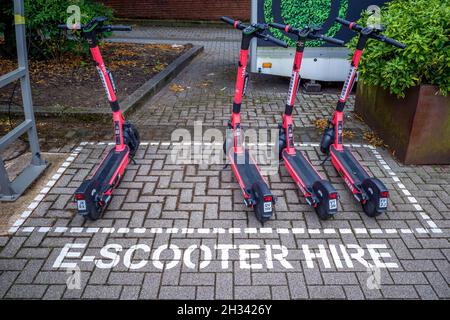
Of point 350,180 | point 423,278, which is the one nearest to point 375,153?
point 350,180

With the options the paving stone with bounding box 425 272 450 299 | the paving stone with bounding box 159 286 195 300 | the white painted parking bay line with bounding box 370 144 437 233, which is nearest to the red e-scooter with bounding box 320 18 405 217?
the white painted parking bay line with bounding box 370 144 437 233

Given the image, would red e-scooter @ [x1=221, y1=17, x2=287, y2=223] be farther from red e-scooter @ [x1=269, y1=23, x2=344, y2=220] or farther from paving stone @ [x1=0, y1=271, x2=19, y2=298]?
paving stone @ [x1=0, y1=271, x2=19, y2=298]

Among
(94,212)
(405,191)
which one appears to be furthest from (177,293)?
(405,191)

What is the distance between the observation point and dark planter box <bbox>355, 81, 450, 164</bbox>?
5.63 m

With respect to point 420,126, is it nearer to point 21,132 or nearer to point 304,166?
point 304,166

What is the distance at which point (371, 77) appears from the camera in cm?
621

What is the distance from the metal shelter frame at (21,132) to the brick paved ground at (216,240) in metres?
0.31

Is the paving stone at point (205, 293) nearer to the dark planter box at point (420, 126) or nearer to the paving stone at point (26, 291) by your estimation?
the paving stone at point (26, 291)

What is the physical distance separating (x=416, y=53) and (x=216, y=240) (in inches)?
147

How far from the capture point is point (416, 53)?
5.47 m

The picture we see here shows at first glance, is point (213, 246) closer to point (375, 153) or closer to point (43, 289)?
point (43, 289)

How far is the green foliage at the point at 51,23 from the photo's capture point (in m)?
9.07

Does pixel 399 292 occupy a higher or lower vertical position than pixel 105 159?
lower

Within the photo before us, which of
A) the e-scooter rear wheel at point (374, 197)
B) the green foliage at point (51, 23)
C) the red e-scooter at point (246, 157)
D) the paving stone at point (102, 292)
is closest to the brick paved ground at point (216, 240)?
the paving stone at point (102, 292)
